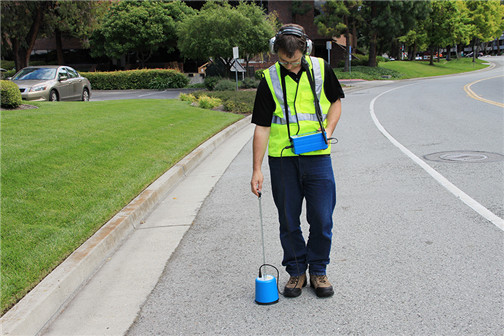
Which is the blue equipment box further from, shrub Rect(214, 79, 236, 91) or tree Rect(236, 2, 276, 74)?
tree Rect(236, 2, 276, 74)

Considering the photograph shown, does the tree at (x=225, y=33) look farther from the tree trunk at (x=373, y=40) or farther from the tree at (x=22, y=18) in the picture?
the tree trunk at (x=373, y=40)

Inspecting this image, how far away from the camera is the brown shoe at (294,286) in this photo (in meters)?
3.94

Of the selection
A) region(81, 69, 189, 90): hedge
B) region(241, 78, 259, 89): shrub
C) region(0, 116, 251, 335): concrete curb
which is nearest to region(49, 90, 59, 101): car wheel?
region(0, 116, 251, 335): concrete curb

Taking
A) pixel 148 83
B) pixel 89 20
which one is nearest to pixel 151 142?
pixel 89 20

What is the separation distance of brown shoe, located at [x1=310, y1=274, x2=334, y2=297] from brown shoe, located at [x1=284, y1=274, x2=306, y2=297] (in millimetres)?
94

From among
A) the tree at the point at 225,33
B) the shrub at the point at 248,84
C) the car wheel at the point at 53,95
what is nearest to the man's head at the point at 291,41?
the car wheel at the point at 53,95

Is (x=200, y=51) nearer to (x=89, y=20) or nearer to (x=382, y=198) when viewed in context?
(x=89, y=20)

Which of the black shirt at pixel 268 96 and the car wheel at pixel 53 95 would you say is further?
the car wheel at pixel 53 95

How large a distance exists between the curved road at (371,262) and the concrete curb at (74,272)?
27.4 inches

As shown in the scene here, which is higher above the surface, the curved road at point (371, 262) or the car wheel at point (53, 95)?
the car wheel at point (53, 95)

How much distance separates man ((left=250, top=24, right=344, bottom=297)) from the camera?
12.1ft

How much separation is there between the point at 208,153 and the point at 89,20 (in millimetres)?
20709

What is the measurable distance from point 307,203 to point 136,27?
48.5 meters

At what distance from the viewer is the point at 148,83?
43406mm
